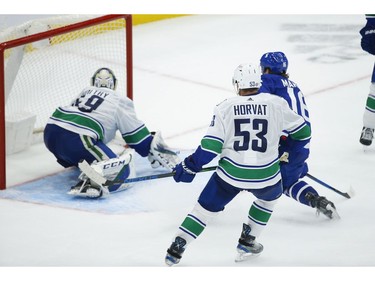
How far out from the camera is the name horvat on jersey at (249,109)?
14.2ft

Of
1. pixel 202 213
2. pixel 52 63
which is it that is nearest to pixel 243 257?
pixel 202 213

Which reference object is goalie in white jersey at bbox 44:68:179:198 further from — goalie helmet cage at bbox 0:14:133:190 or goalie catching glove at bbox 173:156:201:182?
goalie catching glove at bbox 173:156:201:182

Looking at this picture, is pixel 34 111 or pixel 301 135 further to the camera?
pixel 34 111

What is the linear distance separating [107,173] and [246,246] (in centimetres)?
102

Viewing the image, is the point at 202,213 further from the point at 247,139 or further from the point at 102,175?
the point at 102,175

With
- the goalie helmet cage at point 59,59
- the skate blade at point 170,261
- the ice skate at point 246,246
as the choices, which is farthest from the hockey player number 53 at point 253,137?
the goalie helmet cage at point 59,59

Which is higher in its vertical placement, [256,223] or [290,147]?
[290,147]

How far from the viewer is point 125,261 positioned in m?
4.57

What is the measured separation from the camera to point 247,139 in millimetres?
4348

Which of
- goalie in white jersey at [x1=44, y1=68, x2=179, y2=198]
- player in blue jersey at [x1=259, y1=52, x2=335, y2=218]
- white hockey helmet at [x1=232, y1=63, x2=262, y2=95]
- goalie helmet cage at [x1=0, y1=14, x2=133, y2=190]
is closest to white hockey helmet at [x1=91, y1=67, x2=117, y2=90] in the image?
goalie in white jersey at [x1=44, y1=68, x2=179, y2=198]

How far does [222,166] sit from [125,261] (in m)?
0.59

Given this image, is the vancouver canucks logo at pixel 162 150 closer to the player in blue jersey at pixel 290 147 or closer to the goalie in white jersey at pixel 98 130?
the goalie in white jersey at pixel 98 130
